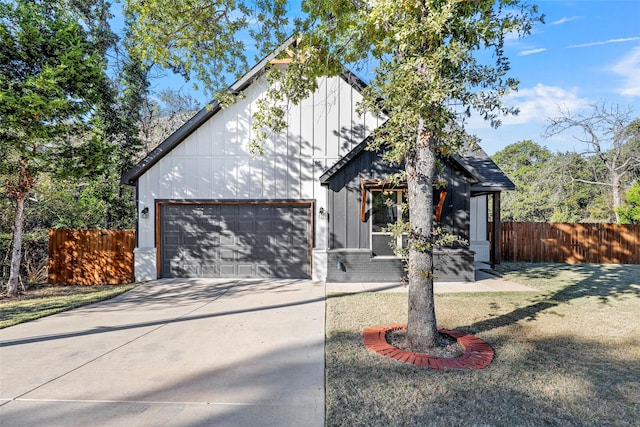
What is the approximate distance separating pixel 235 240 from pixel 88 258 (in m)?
4.03

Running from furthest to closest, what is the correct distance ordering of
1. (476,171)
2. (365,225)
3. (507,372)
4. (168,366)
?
1. (365,225)
2. (476,171)
3. (168,366)
4. (507,372)

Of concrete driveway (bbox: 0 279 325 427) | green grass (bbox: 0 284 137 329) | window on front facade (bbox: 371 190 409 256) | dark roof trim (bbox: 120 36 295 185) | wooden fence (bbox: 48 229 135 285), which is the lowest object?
green grass (bbox: 0 284 137 329)

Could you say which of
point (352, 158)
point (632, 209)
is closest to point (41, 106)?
point (352, 158)

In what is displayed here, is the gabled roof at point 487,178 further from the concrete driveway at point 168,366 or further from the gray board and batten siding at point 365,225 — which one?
the concrete driveway at point 168,366

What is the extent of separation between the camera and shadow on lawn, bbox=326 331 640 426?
2.76 metres

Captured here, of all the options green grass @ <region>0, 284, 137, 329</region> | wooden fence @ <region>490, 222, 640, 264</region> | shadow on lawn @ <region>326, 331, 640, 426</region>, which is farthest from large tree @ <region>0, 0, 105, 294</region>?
wooden fence @ <region>490, 222, 640, 264</region>

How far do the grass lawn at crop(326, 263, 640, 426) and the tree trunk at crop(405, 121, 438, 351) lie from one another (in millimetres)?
658

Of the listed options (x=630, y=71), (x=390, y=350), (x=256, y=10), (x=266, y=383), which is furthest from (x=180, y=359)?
(x=630, y=71)

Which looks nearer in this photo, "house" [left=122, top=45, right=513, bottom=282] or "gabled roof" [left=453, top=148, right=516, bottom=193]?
"gabled roof" [left=453, top=148, right=516, bottom=193]

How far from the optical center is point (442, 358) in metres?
3.95

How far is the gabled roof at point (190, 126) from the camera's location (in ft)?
29.4

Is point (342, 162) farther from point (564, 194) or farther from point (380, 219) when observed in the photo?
point (564, 194)

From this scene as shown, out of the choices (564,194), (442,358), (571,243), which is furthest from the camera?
(564,194)

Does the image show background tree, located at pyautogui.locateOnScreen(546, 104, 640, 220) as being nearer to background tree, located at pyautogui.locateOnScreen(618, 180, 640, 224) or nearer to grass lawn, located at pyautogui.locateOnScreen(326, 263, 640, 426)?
background tree, located at pyautogui.locateOnScreen(618, 180, 640, 224)
